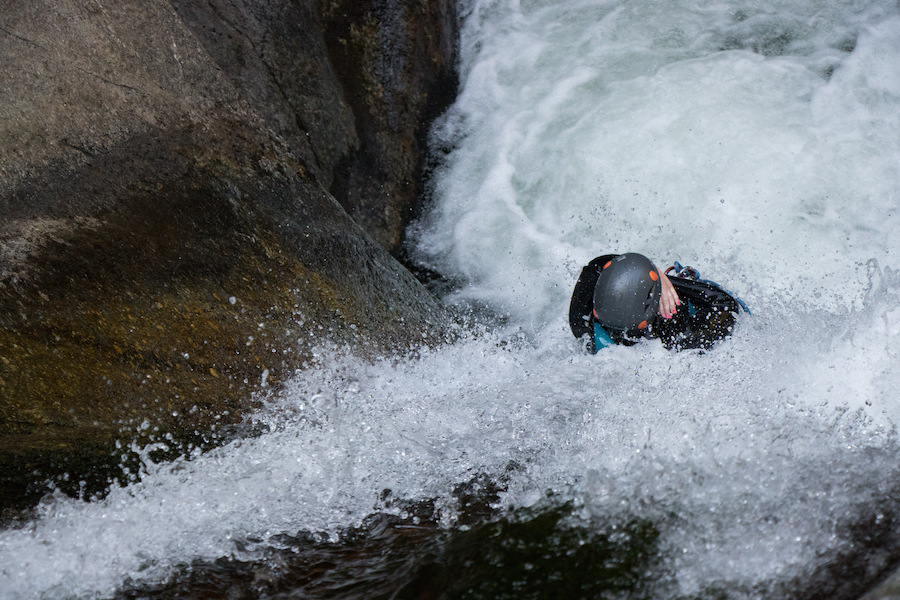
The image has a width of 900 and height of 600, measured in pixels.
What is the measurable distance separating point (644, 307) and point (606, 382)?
1.37ft

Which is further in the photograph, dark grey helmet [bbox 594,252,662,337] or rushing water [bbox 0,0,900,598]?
dark grey helmet [bbox 594,252,662,337]

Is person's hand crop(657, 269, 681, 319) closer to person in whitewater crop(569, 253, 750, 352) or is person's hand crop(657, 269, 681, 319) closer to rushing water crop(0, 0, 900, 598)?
person in whitewater crop(569, 253, 750, 352)

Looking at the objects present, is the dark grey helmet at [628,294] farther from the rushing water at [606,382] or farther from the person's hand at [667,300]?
the rushing water at [606,382]

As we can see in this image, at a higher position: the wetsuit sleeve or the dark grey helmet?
the dark grey helmet

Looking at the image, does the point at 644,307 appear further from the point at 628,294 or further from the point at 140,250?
the point at 140,250

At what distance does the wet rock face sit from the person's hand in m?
1.48

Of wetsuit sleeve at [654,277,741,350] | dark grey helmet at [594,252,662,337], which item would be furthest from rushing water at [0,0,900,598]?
dark grey helmet at [594,252,662,337]

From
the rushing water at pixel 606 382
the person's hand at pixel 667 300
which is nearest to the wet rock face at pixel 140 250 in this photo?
the rushing water at pixel 606 382

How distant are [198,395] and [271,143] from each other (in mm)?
1270

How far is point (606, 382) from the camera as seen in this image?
307cm

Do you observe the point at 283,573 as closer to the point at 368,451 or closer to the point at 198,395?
the point at 368,451

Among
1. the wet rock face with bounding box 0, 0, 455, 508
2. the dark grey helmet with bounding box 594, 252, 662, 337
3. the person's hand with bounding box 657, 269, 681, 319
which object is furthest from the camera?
the person's hand with bounding box 657, 269, 681, 319

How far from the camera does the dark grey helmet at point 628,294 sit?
3070 millimetres

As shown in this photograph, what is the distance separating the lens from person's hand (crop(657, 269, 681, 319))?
3201 mm
